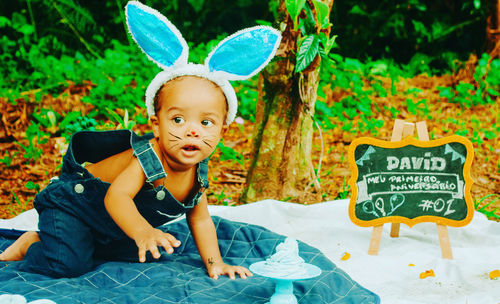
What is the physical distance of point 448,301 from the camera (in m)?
2.02

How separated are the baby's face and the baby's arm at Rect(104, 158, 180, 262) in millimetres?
158

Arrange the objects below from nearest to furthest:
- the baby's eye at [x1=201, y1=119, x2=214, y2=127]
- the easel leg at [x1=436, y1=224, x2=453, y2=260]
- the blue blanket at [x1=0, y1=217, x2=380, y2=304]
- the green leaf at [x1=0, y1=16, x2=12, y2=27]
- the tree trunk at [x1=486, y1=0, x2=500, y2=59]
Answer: the blue blanket at [x1=0, y1=217, x2=380, y2=304] → the baby's eye at [x1=201, y1=119, x2=214, y2=127] → the easel leg at [x1=436, y1=224, x2=453, y2=260] → the tree trunk at [x1=486, y1=0, x2=500, y2=59] → the green leaf at [x1=0, y1=16, x2=12, y2=27]

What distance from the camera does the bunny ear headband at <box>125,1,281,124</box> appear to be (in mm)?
1873

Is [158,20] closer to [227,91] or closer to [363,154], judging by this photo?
[227,91]

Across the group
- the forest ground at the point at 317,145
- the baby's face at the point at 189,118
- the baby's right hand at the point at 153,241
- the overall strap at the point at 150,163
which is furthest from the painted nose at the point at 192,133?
the forest ground at the point at 317,145

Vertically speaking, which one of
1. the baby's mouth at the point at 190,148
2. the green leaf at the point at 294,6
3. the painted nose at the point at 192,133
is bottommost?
the baby's mouth at the point at 190,148

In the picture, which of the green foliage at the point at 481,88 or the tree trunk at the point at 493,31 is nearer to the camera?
the green foliage at the point at 481,88

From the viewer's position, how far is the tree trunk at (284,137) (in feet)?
9.93

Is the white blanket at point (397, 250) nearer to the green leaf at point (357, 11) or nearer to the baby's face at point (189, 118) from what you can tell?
the baby's face at point (189, 118)

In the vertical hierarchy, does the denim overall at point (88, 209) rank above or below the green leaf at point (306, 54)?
below

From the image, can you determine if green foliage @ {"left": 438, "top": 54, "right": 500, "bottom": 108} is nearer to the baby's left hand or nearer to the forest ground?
the forest ground

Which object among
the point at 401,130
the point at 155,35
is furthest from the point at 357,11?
the point at 155,35

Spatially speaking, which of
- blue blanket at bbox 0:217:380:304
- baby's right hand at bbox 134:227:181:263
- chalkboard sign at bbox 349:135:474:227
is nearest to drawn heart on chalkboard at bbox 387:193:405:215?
chalkboard sign at bbox 349:135:474:227

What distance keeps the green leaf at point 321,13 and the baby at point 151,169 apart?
92 cm
